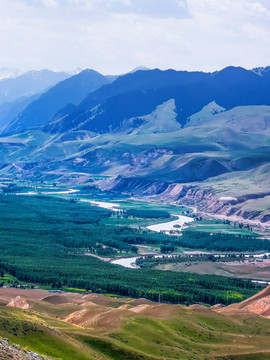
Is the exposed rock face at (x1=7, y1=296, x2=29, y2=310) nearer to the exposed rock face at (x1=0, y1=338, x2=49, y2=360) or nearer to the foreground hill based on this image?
A: the foreground hill

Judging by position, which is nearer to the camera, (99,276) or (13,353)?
(13,353)

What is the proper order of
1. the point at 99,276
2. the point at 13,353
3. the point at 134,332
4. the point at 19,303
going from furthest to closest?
the point at 99,276 < the point at 19,303 < the point at 134,332 < the point at 13,353

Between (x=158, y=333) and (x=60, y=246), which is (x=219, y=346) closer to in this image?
(x=158, y=333)

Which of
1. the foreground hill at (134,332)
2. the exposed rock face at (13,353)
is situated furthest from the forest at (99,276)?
the exposed rock face at (13,353)

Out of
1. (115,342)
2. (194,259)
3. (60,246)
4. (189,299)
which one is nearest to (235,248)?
(194,259)

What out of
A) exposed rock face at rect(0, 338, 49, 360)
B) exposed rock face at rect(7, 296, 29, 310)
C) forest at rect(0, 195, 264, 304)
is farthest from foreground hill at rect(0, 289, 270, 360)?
forest at rect(0, 195, 264, 304)

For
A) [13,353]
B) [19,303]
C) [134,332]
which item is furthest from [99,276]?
[13,353]

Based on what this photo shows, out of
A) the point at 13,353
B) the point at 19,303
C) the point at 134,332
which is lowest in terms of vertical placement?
the point at 19,303

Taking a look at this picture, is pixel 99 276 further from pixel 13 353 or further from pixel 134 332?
pixel 13 353
